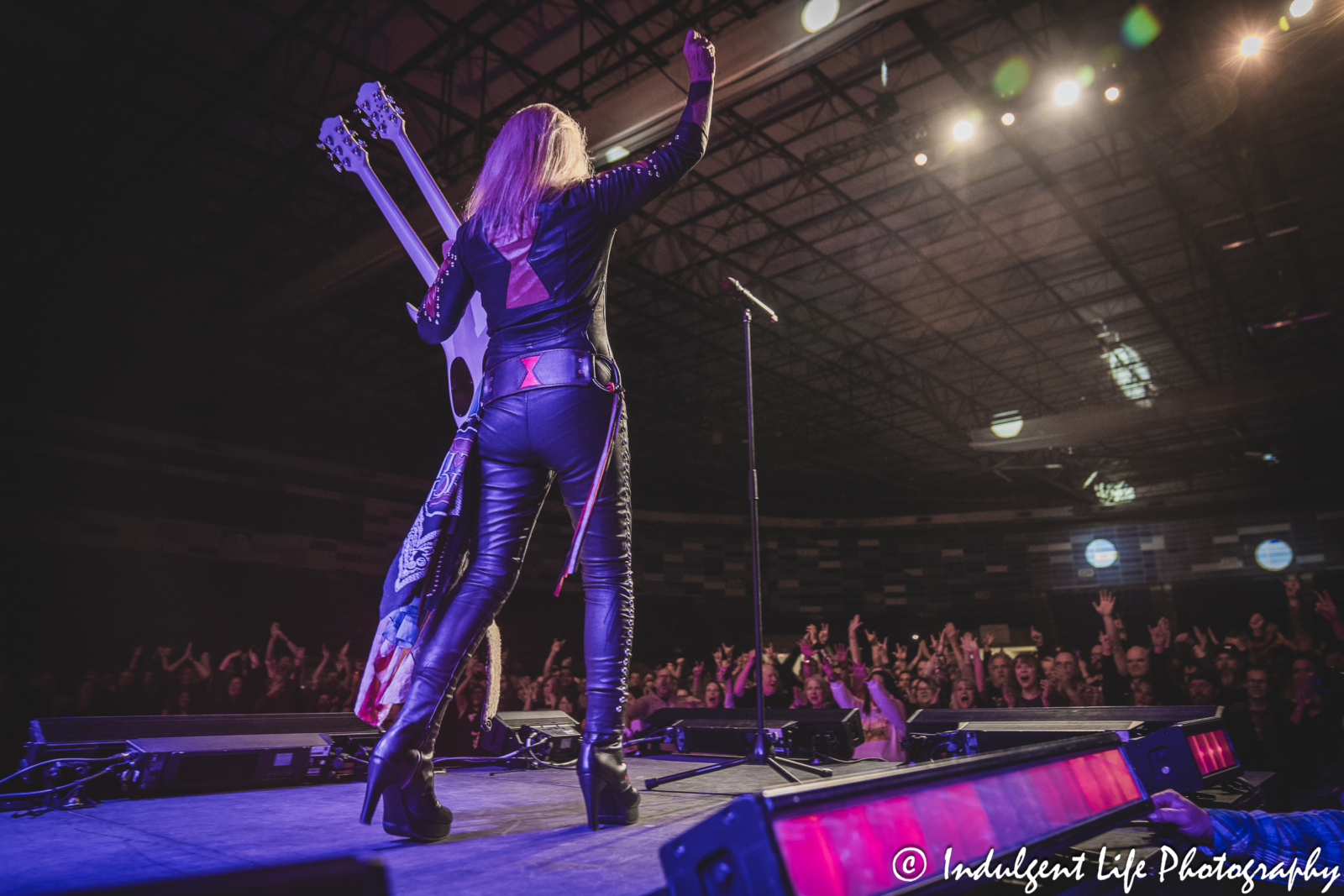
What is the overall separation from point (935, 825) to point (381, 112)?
3.02 meters

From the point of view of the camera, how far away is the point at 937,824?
3.56ft

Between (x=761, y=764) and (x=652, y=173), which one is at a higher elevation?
(x=652, y=173)

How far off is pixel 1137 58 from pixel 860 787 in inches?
363

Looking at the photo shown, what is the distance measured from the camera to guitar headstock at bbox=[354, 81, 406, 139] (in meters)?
2.93

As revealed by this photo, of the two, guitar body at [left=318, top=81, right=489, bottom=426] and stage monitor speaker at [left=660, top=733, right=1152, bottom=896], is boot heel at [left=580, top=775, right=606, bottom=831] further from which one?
guitar body at [left=318, top=81, right=489, bottom=426]

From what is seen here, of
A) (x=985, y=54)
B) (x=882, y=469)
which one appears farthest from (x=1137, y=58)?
(x=882, y=469)

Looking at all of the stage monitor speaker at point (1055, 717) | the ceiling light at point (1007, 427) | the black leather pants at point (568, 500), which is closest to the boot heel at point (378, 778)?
the black leather pants at point (568, 500)

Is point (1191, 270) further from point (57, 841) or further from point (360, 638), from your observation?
point (360, 638)

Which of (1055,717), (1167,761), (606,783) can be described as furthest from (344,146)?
(1055,717)

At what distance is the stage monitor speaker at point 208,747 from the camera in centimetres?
220

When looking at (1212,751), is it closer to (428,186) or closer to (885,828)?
(885,828)

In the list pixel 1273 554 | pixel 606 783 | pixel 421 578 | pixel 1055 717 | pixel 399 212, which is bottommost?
pixel 606 783

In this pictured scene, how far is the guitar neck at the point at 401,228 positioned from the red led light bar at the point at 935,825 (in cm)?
216

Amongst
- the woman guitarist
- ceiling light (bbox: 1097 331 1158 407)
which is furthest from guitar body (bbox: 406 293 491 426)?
ceiling light (bbox: 1097 331 1158 407)
